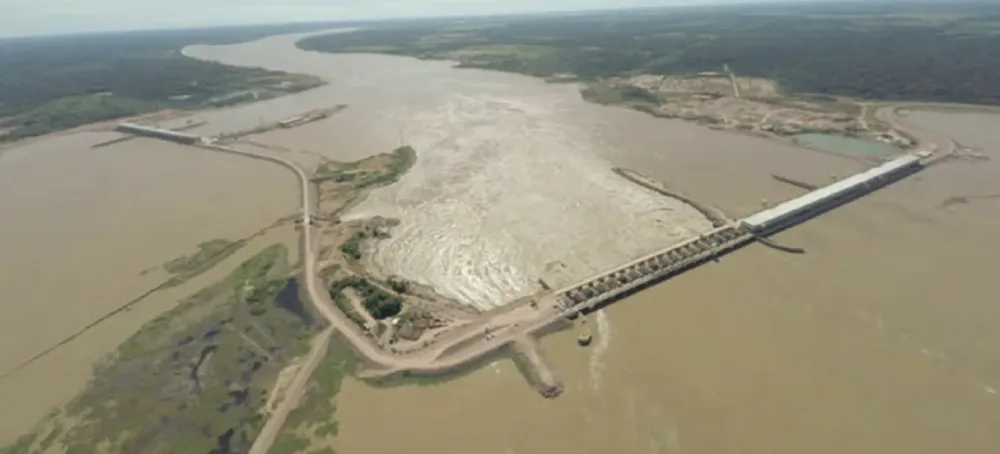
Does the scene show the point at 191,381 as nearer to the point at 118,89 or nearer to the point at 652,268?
the point at 652,268

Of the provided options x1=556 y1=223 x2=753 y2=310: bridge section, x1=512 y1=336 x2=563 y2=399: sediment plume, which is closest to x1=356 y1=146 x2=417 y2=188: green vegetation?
x1=556 y1=223 x2=753 y2=310: bridge section

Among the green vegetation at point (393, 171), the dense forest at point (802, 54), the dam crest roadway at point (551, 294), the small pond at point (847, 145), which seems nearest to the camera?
the dam crest roadway at point (551, 294)

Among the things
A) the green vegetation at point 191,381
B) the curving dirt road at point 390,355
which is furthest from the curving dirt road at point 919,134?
the green vegetation at point 191,381

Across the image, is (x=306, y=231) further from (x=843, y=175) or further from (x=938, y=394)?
(x=843, y=175)

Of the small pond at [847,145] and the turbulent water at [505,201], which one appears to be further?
the small pond at [847,145]

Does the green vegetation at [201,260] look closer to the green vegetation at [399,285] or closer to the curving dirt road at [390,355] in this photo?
the curving dirt road at [390,355]

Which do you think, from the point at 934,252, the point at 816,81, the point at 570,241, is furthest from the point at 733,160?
the point at 816,81

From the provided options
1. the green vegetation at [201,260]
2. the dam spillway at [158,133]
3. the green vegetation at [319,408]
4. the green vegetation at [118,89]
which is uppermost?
the green vegetation at [118,89]

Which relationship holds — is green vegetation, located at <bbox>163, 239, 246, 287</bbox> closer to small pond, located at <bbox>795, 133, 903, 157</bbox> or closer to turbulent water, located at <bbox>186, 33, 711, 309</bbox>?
turbulent water, located at <bbox>186, 33, 711, 309</bbox>
